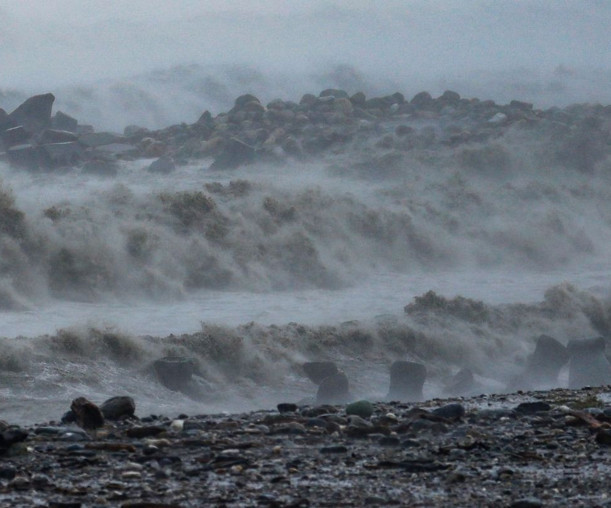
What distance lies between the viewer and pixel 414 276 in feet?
76.0

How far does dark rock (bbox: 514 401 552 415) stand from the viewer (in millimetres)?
7016

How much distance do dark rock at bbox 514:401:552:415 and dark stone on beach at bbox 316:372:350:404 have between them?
4.27m

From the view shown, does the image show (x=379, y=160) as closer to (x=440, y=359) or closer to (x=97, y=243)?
(x=97, y=243)

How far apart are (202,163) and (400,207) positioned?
8.22 meters

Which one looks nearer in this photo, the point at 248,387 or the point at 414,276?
the point at 248,387

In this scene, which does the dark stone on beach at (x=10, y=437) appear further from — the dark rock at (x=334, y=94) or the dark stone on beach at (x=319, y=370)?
the dark rock at (x=334, y=94)

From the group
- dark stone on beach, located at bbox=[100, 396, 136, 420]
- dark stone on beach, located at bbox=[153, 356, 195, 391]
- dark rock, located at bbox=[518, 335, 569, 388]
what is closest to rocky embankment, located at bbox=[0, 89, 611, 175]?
dark rock, located at bbox=[518, 335, 569, 388]

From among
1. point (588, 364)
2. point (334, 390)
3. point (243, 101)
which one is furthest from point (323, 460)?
point (243, 101)

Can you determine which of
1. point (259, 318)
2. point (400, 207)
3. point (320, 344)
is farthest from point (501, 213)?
point (320, 344)

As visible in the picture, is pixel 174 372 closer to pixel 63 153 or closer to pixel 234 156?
pixel 234 156

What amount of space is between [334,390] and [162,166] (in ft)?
70.7

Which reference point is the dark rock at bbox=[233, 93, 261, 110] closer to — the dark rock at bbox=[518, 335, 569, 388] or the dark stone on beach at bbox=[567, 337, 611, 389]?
the dark rock at bbox=[518, 335, 569, 388]

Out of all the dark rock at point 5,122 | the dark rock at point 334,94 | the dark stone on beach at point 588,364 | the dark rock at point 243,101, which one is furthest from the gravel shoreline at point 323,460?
the dark rock at point 334,94

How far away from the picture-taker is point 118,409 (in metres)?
6.74
